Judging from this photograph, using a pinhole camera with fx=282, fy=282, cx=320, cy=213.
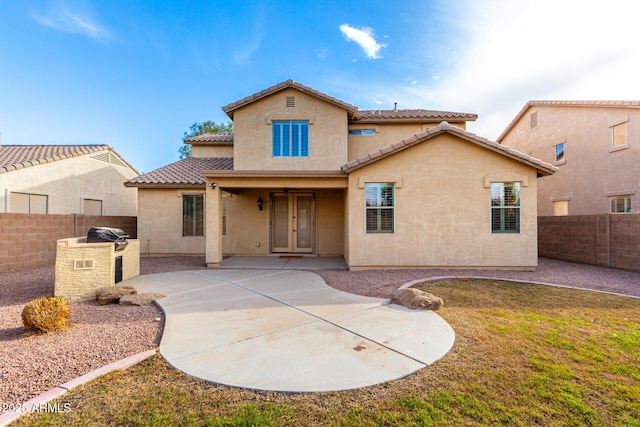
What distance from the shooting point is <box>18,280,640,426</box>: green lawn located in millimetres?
2488

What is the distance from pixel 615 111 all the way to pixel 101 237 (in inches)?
856

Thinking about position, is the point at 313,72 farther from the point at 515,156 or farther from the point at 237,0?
the point at 515,156

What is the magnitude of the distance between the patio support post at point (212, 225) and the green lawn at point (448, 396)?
6919 mm

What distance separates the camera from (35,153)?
51.0ft

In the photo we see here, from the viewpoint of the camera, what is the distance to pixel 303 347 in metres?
3.86

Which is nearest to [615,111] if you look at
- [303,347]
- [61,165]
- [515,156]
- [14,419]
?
[515,156]

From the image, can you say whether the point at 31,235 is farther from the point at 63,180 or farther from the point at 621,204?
the point at 621,204

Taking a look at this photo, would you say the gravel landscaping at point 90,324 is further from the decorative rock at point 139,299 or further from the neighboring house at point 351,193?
the neighboring house at point 351,193

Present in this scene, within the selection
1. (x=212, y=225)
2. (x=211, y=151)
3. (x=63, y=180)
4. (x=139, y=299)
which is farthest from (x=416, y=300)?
(x=63, y=180)

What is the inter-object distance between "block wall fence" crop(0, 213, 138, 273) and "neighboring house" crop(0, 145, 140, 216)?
4538mm

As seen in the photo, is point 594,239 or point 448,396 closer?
point 448,396

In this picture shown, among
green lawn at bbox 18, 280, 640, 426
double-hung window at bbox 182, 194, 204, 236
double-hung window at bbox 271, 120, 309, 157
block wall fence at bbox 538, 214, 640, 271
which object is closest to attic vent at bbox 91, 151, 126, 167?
double-hung window at bbox 182, 194, 204, 236

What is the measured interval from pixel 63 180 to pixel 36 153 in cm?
242

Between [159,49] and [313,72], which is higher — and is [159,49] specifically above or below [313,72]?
above
